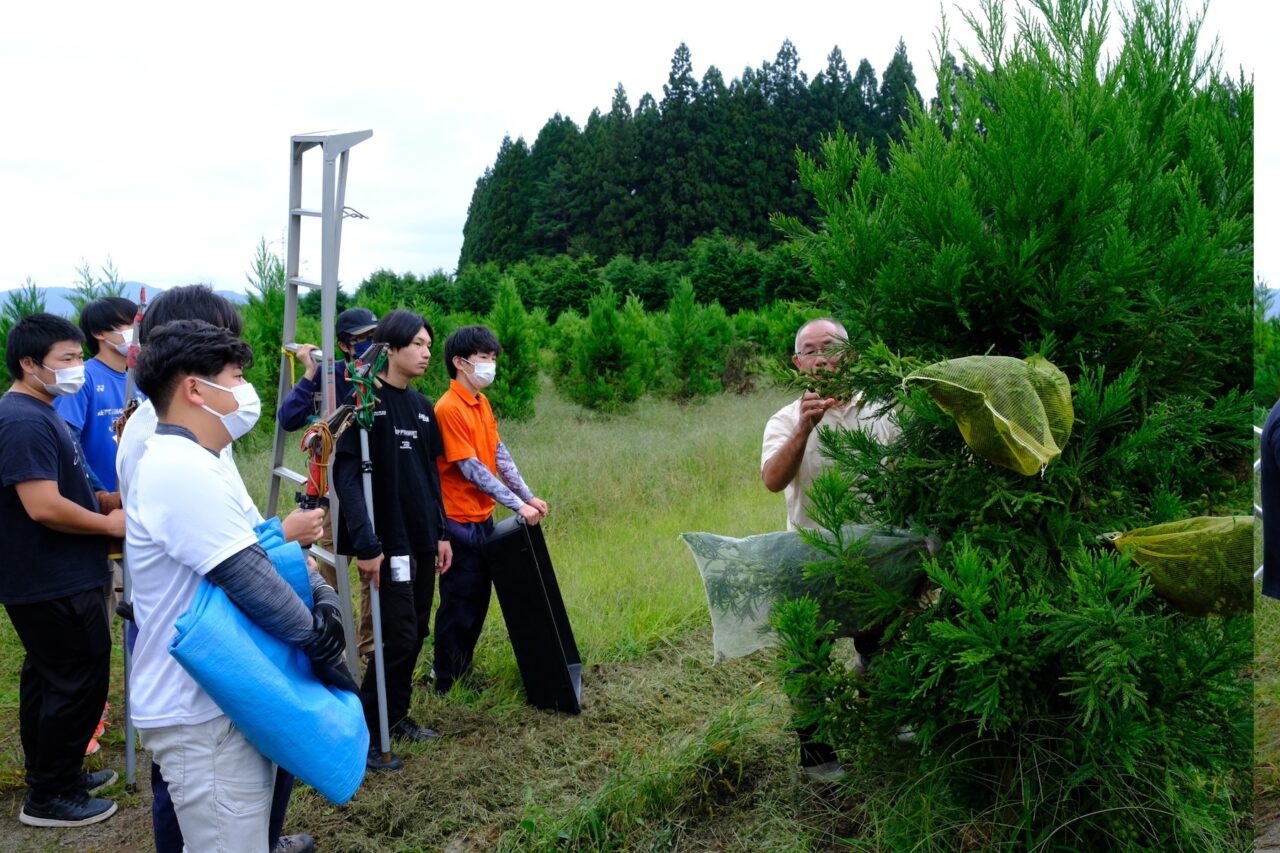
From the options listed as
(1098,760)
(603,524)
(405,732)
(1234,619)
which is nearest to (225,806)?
(405,732)

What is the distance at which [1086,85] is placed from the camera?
2459mm

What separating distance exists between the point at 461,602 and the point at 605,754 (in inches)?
46.5

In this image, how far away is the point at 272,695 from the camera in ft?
7.26

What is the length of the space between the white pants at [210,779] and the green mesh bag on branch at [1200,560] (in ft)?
7.18

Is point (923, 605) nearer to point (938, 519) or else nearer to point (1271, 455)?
point (938, 519)

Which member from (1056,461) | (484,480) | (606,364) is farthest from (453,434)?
(606,364)

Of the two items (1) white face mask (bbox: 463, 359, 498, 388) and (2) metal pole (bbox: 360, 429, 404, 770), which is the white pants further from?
(1) white face mask (bbox: 463, 359, 498, 388)

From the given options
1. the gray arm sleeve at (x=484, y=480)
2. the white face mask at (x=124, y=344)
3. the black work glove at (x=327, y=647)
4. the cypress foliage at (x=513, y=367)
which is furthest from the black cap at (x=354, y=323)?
the cypress foliage at (x=513, y=367)

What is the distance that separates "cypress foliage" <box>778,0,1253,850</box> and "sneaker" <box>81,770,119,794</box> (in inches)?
125

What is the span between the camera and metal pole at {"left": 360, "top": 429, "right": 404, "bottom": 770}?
377 centimetres

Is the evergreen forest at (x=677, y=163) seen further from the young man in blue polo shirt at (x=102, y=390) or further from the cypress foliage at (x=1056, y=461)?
the cypress foliage at (x=1056, y=461)

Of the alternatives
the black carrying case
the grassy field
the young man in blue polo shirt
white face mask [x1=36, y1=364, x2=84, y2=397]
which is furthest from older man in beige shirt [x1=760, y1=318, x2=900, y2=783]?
the young man in blue polo shirt

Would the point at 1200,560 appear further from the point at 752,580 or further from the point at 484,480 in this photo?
the point at 484,480

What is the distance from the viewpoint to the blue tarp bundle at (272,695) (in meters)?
2.14
